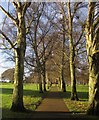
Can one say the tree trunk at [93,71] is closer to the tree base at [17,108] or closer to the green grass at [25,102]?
the green grass at [25,102]

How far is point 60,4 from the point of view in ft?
105

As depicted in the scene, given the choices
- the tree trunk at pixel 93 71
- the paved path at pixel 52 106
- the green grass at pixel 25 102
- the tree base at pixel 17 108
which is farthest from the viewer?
the paved path at pixel 52 106

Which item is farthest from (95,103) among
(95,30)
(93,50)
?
(95,30)

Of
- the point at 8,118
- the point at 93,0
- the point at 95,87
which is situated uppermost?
the point at 93,0

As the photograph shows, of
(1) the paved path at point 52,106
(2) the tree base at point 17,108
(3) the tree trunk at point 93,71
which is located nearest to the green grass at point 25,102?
(2) the tree base at point 17,108

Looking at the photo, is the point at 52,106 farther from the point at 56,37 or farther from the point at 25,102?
the point at 56,37

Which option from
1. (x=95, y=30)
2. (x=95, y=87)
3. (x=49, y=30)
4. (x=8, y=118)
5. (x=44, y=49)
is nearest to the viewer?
(x=8, y=118)

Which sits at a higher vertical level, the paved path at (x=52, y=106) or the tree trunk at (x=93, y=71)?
the tree trunk at (x=93, y=71)

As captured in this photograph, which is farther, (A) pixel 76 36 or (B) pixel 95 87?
(A) pixel 76 36

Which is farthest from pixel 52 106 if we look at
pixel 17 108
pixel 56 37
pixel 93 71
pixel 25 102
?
pixel 56 37

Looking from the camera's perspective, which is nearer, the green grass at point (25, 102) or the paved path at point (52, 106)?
the green grass at point (25, 102)

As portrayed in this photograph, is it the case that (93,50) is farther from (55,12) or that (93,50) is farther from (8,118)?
(55,12)

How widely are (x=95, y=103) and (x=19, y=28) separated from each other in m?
6.44

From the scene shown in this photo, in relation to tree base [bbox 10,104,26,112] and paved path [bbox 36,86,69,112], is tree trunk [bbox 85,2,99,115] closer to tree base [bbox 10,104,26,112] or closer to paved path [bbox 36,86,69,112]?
paved path [bbox 36,86,69,112]
